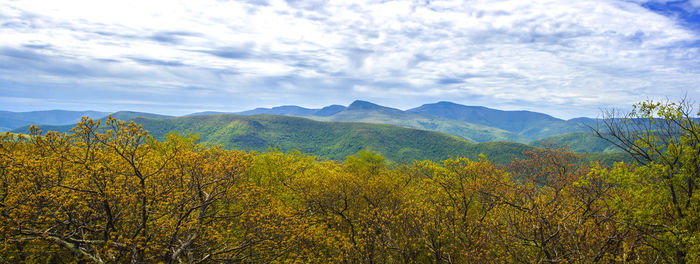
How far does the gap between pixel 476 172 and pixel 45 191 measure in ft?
135

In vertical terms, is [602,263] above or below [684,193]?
below

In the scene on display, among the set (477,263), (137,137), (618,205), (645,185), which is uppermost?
(137,137)

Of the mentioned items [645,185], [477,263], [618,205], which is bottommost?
[477,263]

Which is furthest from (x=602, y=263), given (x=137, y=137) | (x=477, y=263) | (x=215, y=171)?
(x=137, y=137)

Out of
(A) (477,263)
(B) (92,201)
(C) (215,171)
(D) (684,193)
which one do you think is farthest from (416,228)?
(B) (92,201)

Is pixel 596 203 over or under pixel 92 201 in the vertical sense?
under

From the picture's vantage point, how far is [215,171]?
22.8m

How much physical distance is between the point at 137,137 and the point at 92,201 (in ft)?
18.5

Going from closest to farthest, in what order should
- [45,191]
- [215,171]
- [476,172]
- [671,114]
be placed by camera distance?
[45,191] < [215,171] < [671,114] < [476,172]

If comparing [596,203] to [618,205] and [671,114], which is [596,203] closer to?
[618,205]

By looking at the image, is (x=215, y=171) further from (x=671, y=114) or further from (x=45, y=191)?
(x=671, y=114)

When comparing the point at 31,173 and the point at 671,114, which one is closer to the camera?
the point at 31,173

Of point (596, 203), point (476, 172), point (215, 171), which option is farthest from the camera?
point (476, 172)

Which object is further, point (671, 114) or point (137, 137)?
point (671, 114)
